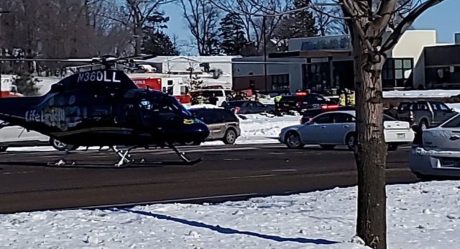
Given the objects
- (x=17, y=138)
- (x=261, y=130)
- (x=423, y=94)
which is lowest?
(x=261, y=130)

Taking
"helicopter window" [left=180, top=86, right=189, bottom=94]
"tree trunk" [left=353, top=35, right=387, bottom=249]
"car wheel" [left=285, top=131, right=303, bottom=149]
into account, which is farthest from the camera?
"helicopter window" [left=180, top=86, right=189, bottom=94]

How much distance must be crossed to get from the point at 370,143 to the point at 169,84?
2844 inches

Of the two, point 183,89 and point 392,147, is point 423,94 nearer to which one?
point 183,89

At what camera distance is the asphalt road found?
1655 cm

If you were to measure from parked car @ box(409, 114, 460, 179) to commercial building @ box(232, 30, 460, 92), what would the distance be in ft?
219

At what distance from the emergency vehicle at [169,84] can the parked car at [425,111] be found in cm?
2831

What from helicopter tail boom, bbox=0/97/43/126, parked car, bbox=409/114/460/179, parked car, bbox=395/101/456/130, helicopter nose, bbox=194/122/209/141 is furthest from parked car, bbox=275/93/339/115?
parked car, bbox=409/114/460/179

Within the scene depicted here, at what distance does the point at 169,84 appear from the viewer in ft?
264

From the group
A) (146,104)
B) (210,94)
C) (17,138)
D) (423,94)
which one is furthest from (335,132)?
(210,94)

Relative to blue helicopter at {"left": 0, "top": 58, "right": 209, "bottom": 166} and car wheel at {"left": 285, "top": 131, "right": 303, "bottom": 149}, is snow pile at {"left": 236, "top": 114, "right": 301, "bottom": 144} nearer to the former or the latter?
car wheel at {"left": 285, "top": 131, "right": 303, "bottom": 149}

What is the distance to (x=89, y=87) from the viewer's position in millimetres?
26391

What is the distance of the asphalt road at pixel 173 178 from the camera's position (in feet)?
54.3

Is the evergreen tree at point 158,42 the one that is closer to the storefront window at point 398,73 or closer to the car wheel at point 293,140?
the storefront window at point 398,73

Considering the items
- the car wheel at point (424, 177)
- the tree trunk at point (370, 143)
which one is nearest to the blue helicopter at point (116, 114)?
the car wheel at point (424, 177)
